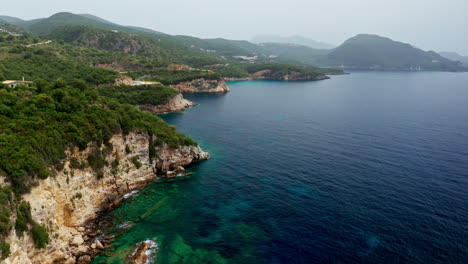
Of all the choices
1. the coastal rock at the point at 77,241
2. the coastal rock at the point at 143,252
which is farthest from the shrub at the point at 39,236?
the coastal rock at the point at 143,252

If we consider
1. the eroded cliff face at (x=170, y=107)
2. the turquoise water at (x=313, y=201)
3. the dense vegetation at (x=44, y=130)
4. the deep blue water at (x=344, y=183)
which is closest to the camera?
the dense vegetation at (x=44, y=130)

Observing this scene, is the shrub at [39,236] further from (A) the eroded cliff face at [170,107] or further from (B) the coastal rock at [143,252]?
(A) the eroded cliff face at [170,107]

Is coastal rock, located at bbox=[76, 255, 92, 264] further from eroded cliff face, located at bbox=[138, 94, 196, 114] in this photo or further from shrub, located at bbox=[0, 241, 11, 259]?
eroded cliff face, located at bbox=[138, 94, 196, 114]

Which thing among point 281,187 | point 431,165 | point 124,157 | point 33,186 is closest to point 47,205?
point 33,186

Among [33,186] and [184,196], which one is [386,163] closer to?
[184,196]

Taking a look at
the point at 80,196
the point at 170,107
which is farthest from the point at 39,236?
the point at 170,107
